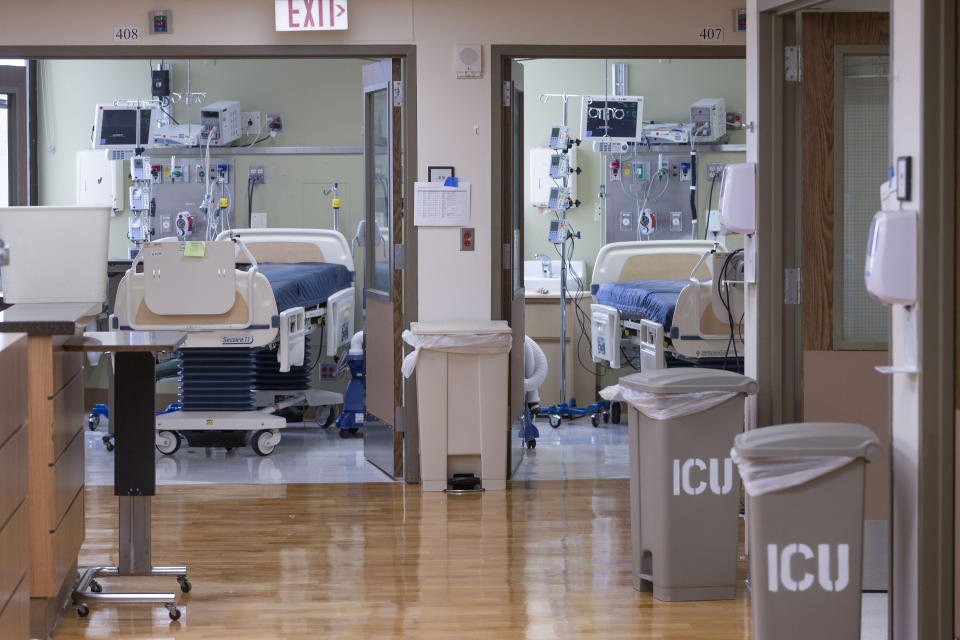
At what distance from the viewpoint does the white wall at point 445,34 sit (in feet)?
19.3

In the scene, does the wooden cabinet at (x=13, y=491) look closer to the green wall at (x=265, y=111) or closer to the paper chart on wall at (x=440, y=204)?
the paper chart on wall at (x=440, y=204)

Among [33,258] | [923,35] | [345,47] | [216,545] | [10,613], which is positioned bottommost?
[216,545]

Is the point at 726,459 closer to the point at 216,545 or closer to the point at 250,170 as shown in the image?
the point at 216,545

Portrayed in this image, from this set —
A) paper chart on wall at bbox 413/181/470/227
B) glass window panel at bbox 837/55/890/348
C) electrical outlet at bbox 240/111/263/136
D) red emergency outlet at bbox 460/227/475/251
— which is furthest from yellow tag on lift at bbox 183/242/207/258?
glass window panel at bbox 837/55/890/348

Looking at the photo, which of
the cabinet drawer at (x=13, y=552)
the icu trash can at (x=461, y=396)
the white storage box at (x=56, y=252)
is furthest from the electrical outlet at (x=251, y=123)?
the cabinet drawer at (x=13, y=552)

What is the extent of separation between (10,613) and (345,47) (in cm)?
369

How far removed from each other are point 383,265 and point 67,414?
269 cm

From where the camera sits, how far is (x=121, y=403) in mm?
4027

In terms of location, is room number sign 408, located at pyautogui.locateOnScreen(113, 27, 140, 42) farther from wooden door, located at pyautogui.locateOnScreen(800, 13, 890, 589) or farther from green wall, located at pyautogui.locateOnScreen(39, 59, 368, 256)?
wooden door, located at pyautogui.locateOnScreen(800, 13, 890, 589)

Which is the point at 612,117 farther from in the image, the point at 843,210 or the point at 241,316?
the point at 843,210

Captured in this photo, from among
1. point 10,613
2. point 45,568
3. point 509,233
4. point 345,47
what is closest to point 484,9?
point 345,47

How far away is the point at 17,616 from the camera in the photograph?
3.05 m

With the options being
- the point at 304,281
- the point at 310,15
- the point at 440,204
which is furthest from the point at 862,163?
the point at 304,281

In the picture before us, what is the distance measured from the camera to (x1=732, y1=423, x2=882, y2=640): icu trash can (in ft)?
10.1
